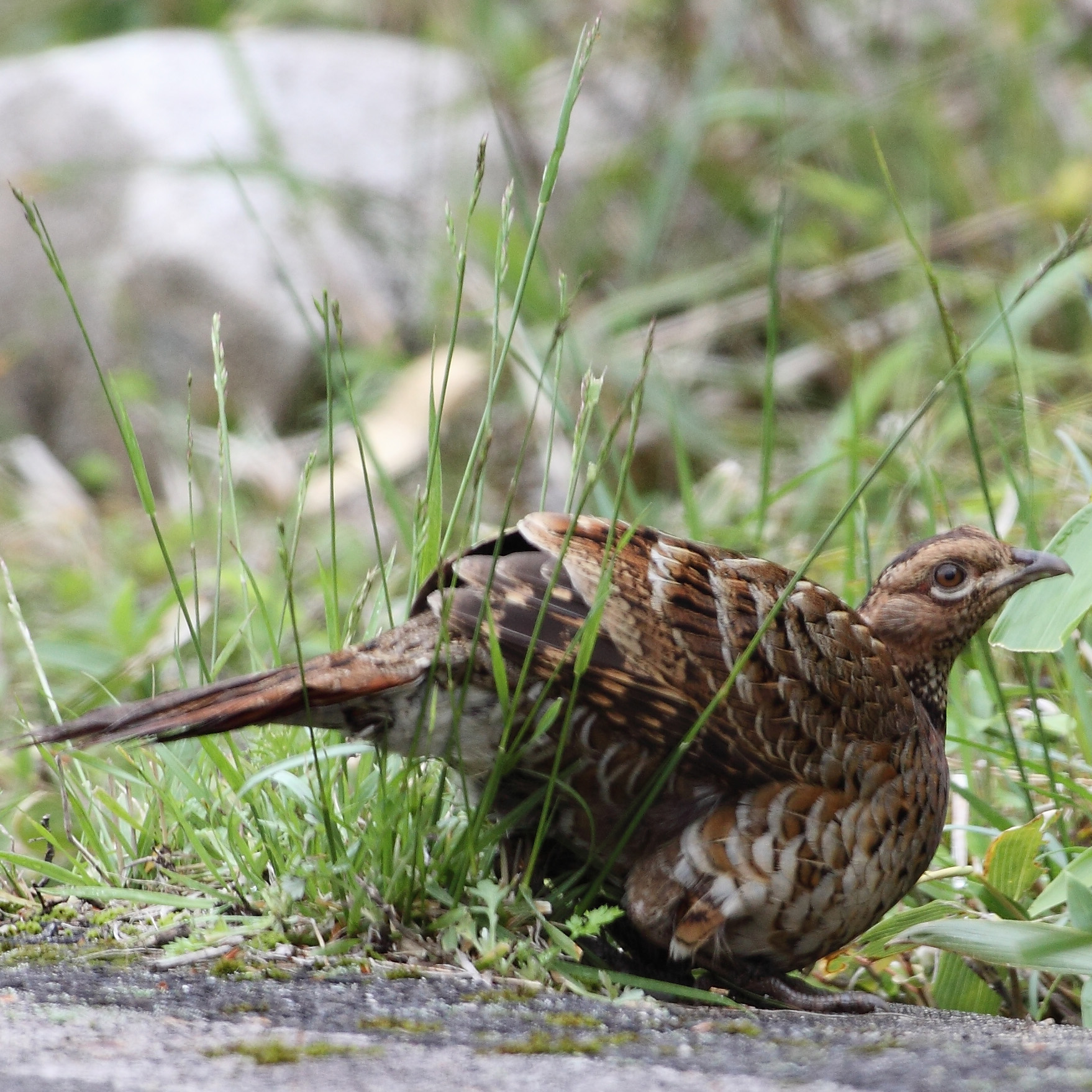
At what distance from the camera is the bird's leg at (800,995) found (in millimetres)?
2314

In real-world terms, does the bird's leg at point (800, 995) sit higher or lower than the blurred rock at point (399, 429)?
lower

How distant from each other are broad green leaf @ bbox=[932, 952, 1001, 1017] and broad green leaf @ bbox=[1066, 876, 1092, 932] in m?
0.42

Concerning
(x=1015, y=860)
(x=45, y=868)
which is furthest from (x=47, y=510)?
(x=1015, y=860)

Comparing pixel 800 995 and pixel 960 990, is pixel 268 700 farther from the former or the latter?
pixel 960 990

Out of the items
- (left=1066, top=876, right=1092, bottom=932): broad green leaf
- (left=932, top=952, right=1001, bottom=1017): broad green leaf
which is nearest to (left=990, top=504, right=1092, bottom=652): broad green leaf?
(left=1066, top=876, right=1092, bottom=932): broad green leaf

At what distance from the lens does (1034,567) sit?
8.64ft

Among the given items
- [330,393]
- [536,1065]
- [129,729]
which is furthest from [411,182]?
[536,1065]

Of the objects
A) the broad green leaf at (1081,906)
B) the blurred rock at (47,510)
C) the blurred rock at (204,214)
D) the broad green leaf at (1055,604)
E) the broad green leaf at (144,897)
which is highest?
the blurred rock at (204,214)

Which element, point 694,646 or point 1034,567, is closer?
point 694,646

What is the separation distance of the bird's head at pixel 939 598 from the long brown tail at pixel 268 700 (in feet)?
3.28

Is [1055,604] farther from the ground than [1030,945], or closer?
farther from the ground

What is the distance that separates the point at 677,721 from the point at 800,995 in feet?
1.76

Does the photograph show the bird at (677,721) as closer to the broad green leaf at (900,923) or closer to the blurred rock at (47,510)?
the broad green leaf at (900,923)

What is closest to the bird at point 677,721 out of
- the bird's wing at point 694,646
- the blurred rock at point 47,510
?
the bird's wing at point 694,646
